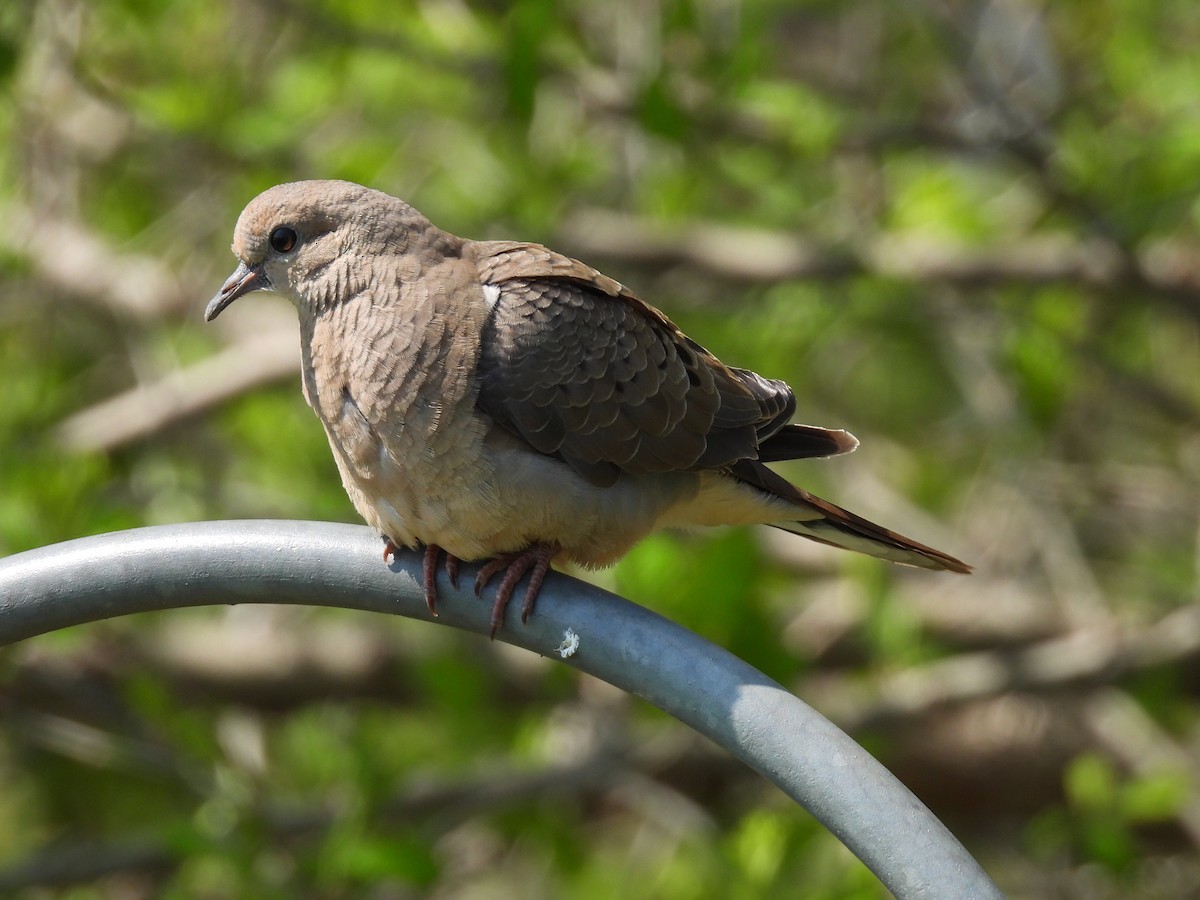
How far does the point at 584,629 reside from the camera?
224 centimetres

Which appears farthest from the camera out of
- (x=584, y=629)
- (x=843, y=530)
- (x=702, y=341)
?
(x=702, y=341)

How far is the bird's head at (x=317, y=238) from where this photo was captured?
2.75 meters

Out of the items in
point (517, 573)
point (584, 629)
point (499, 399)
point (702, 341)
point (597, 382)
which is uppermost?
point (702, 341)

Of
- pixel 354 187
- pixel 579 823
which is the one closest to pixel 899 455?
pixel 579 823

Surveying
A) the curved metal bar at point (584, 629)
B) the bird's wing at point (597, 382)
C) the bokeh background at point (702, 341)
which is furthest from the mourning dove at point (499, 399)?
the bokeh background at point (702, 341)

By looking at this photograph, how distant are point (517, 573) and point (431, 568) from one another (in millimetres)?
158

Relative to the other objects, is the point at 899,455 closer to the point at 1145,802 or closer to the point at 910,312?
the point at 910,312

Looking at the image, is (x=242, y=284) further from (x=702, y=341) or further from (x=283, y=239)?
(x=702, y=341)

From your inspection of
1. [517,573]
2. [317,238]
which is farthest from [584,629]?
[317,238]

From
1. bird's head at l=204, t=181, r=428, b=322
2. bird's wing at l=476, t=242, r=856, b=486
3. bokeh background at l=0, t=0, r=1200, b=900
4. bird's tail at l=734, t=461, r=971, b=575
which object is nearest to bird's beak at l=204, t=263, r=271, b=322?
bird's head at l=204, t=181, r=428, b=322

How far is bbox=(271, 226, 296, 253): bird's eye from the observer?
279cm

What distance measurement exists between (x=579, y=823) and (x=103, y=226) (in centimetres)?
300

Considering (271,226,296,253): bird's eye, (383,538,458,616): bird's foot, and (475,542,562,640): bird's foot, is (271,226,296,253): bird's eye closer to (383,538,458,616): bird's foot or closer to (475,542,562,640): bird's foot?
(383,538,458,616): bird's foot

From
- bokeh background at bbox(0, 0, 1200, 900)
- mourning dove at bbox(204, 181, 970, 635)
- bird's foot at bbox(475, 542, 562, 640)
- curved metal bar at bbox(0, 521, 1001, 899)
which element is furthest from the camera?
bokeh background at bbox(0, 0, 1200, 900)
